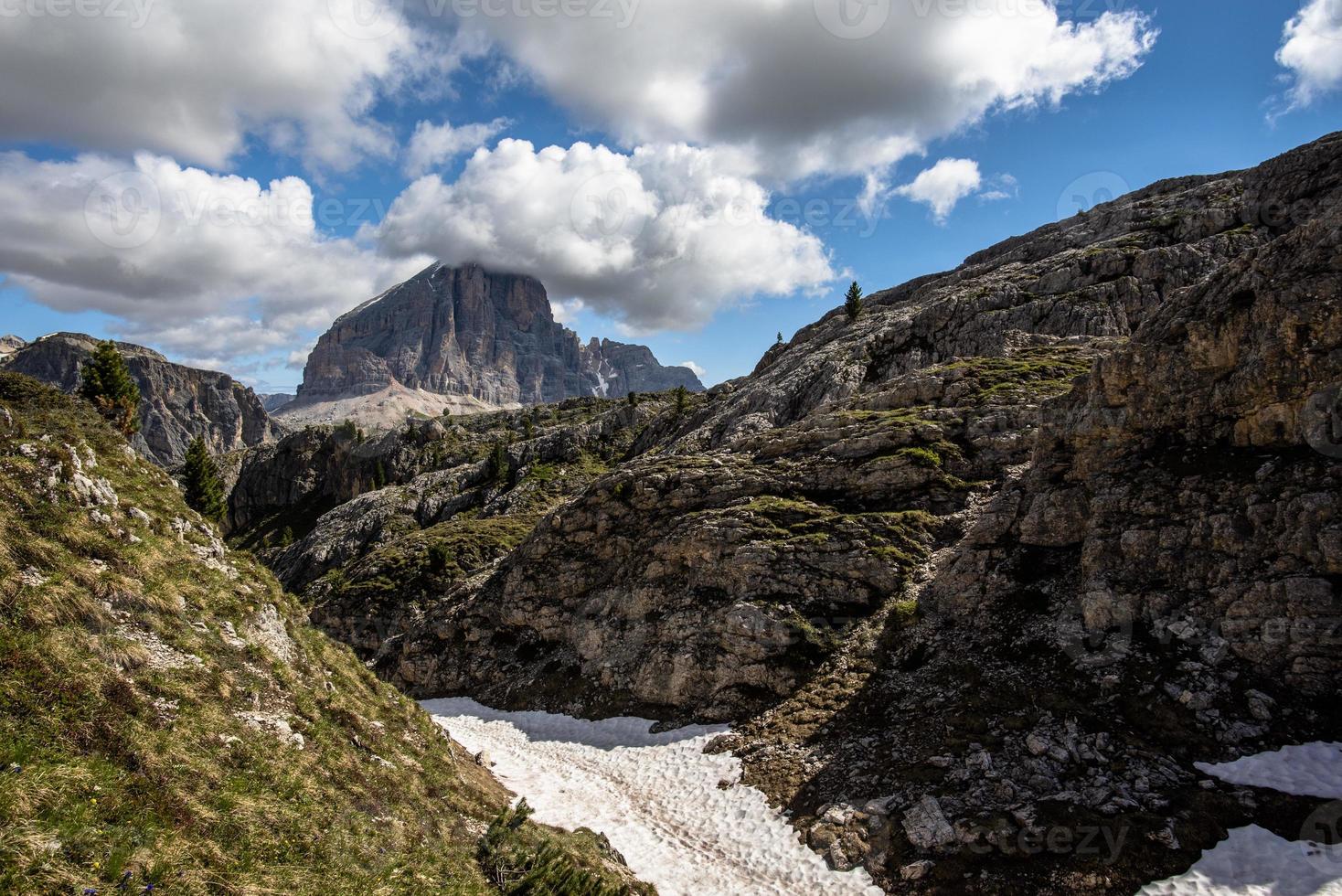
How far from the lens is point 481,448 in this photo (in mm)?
129500

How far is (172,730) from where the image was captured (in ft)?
41.3

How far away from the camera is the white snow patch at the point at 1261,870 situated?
14.7m

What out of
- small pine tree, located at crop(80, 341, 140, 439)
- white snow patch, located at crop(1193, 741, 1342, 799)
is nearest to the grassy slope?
white snow patch, located at crop(1193, 741, 1342, 799)

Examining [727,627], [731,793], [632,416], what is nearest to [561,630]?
[727,627]
